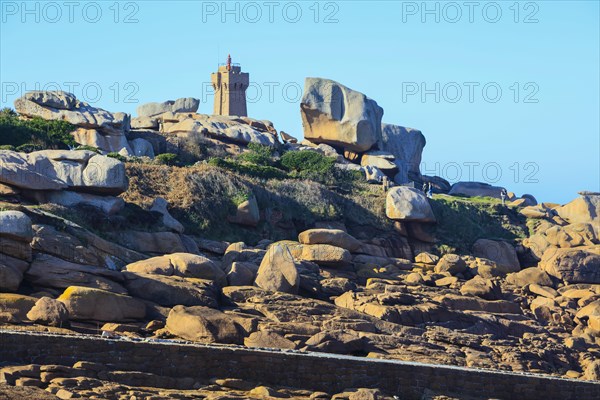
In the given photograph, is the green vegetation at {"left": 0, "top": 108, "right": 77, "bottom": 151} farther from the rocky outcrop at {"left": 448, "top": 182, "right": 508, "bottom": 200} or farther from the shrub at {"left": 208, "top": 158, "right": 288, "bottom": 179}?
the rocky outcrop at {"left": 448, "top": 182, "right": 508, "bottom": 200}

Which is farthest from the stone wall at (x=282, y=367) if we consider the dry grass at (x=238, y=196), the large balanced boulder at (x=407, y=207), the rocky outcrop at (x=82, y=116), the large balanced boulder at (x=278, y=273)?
the rocky outcrop at (x=82, y=116)

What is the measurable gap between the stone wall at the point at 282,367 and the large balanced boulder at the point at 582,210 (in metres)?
26.3

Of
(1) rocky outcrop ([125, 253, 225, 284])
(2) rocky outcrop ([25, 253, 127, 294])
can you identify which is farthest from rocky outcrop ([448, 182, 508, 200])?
(2) rocky outcrop ([25, 253, 127, 294])

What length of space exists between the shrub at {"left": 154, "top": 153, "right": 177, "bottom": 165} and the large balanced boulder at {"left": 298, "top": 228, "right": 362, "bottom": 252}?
10.1 m

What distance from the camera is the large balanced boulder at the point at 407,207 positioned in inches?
1823

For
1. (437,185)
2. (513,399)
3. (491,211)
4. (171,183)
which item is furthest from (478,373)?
(437,185)

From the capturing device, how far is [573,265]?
142 ft

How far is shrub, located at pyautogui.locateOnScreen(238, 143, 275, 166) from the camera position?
172ft

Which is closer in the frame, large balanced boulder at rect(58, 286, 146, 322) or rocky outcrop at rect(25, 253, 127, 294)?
large balanced boulder at rect(58, 286, 146, 322)

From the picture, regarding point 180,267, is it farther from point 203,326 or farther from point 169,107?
point 169,107

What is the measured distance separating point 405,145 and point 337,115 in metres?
7.56

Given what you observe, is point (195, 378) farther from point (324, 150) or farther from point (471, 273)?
point (324, 150)

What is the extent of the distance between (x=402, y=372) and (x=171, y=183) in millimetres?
19628

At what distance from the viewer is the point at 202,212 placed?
42312 mm
